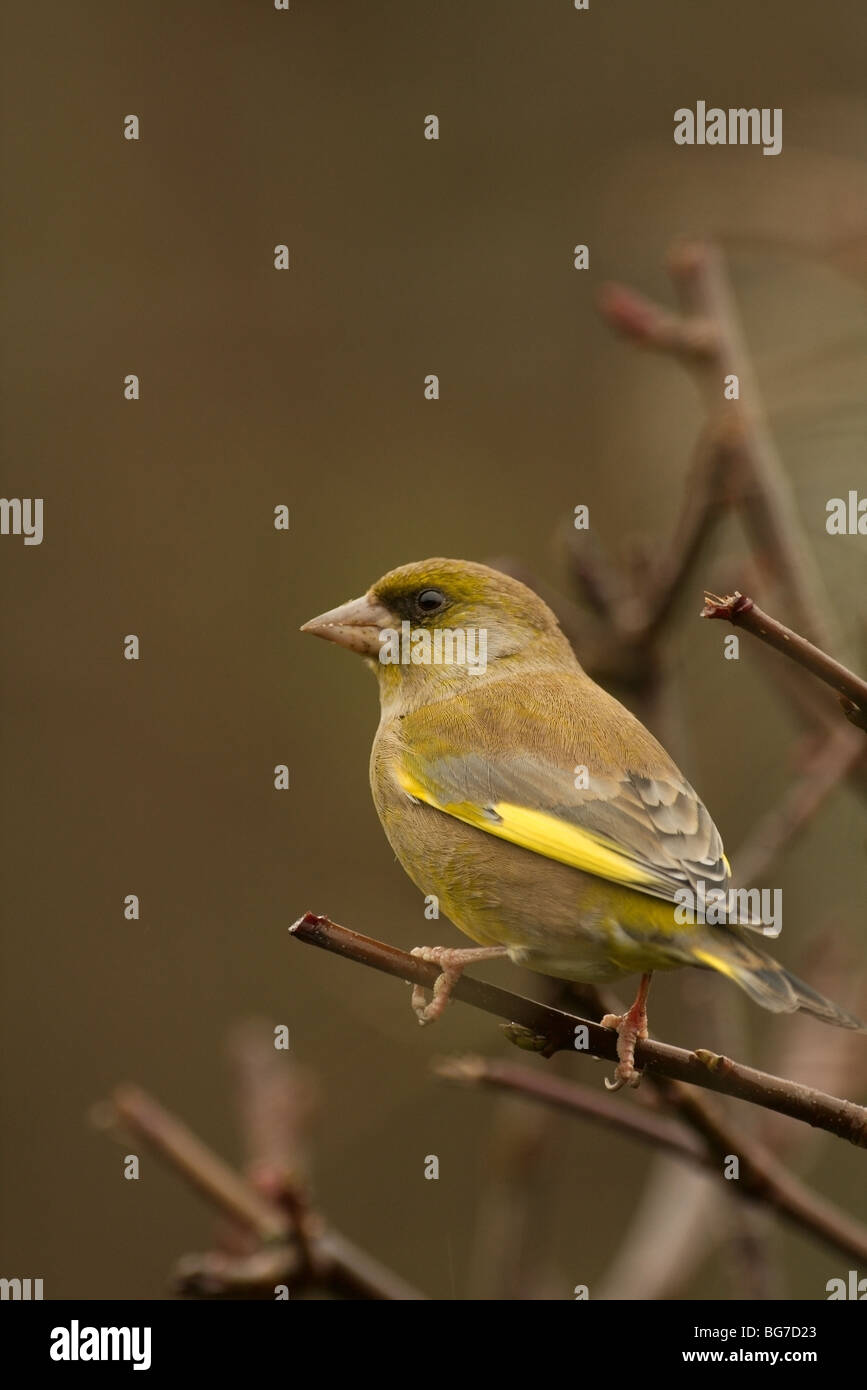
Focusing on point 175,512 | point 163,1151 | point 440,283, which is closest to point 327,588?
point 175,512

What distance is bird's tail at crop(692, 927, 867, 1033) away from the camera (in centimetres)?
237

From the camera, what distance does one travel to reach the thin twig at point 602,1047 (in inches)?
89.1

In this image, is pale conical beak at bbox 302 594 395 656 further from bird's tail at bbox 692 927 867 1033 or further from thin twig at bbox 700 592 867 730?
thin twig at bbox 700 592 867 730

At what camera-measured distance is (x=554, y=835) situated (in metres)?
2.86

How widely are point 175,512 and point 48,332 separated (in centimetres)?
148

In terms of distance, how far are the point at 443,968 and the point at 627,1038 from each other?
0.31 metres

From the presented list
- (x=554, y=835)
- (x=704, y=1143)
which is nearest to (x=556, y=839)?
(x=554, y=835)

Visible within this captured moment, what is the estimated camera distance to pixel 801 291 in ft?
19.5

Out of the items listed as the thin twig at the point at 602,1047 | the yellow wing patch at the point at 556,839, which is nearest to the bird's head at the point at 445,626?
the yellow wing patch at the point at 556,839

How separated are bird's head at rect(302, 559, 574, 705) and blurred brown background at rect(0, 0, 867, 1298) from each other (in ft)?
5.96

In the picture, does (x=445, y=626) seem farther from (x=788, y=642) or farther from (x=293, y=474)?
(x=293, y=474)

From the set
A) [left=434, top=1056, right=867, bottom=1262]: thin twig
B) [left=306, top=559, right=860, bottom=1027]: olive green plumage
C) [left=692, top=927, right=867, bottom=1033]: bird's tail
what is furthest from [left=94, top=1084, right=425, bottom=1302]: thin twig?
[left=692, top=927, right=867, bottom=1033]: bird's tail

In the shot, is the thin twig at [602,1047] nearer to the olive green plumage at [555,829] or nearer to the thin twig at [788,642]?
the olive green plumage at [555,829]
